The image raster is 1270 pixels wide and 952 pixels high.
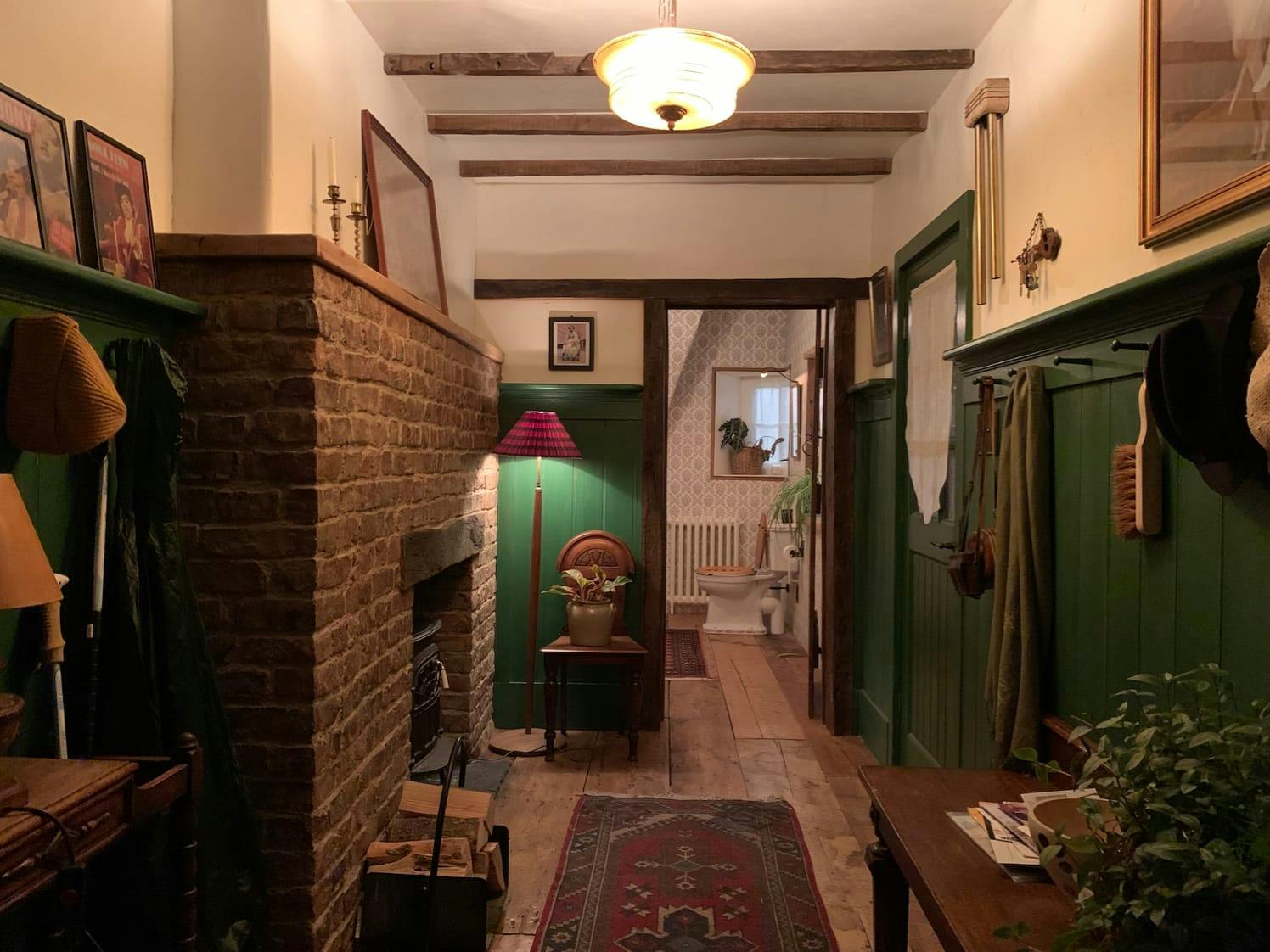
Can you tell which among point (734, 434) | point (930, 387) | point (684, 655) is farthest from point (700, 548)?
point (930, 387)

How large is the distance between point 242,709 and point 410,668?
2.66 feet

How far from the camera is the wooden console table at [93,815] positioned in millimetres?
1209

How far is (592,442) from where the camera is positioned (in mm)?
4398

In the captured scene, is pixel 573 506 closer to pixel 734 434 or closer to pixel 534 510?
pixel 534 510

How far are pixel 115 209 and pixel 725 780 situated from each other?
3.07m

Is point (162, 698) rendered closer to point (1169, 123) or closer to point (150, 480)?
point (150, 480)

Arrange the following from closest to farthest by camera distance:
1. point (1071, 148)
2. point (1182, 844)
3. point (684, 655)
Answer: point (1182, 844) → point (1071, 148) → point (684, 655)

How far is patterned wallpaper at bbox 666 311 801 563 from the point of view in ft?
24.8

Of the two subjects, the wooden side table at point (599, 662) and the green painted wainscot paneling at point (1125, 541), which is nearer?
the green painted wainscot paneling at point (1125, 541)

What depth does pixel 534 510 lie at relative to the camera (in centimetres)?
427

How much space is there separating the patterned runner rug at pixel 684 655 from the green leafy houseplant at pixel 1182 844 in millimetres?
4495

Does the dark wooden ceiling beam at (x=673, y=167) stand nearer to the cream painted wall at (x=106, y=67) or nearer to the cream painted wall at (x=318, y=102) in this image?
the cream painted wall at (x=318, y=102)

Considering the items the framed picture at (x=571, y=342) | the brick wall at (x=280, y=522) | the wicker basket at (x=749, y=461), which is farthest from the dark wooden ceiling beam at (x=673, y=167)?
Result: the wicker basket at (x=749, y=461)

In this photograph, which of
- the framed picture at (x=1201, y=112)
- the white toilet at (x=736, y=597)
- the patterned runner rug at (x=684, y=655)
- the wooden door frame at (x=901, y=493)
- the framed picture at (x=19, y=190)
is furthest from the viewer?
the white toilet at (x=736, y=597)
